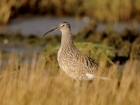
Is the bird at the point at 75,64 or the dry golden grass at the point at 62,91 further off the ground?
the bird at the point at 75,64

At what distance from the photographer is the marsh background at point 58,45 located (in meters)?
8.85

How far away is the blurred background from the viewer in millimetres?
16453

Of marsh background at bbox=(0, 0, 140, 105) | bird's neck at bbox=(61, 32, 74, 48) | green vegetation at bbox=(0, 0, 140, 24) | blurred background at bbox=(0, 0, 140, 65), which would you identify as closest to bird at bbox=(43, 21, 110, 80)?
bird's neck at bbox=(61, 32, 74, 48)

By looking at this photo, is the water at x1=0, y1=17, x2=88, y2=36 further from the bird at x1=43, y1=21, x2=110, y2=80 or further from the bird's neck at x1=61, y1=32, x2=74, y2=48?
the bird at x1=43, y1=21, x2=110, y2=80

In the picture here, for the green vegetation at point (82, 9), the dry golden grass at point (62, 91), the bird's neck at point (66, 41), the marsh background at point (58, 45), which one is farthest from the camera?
the green vegetation at point (82, 9)

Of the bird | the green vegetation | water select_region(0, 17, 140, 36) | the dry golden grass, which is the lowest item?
the dry golden grass

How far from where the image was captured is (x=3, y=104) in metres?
8.57

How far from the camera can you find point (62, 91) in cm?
905

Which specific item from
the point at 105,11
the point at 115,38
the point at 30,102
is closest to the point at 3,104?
the point at 30,102

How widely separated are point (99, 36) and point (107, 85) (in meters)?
7.13

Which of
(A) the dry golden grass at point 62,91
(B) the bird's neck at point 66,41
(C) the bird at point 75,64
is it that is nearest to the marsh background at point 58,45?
(A) the dry golden grass at point 62,91

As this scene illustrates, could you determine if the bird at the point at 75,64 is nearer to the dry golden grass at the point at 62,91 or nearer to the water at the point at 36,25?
the dry golden grass at the point at 62,91

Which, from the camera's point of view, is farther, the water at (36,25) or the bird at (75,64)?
the water at (36,25)

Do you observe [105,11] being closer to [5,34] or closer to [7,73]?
[5,34]
